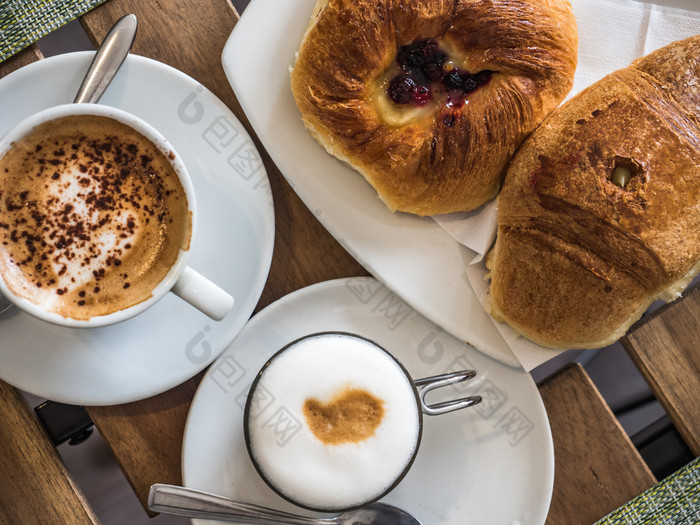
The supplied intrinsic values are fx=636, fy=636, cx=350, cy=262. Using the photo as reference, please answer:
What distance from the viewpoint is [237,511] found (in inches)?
43.8

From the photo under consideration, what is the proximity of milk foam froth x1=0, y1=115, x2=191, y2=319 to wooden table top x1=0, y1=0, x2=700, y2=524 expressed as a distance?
0.24m

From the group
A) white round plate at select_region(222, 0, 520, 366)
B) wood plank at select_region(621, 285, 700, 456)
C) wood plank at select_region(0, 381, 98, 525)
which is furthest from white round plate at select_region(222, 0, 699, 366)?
wood plank at select_region(0, 381, 98, 525)

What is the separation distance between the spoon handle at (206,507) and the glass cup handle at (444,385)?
307mm

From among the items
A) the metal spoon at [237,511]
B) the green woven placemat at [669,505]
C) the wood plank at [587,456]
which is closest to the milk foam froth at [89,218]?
the metal spoon at [237,511]

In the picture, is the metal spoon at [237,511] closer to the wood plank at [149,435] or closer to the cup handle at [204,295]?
the wood plank at [149,435]

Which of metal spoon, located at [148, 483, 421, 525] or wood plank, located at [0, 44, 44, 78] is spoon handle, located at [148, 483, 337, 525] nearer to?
metal spoon, located at [148, 483, 421, 525]

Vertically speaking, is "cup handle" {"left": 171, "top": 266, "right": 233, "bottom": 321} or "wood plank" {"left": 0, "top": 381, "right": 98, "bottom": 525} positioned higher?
"cup handle" {"left": 171, "top": 266, "right": 233, "bottom": 321}

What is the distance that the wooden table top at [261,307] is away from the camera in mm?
1187

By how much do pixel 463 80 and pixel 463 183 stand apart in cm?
18

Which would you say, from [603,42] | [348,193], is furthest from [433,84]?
[603,42]

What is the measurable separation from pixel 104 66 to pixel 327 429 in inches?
28.1

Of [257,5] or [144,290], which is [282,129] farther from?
[144,290]

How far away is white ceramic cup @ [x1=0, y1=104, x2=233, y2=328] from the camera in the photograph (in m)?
0.96

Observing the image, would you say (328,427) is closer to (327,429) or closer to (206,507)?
(327,429)
